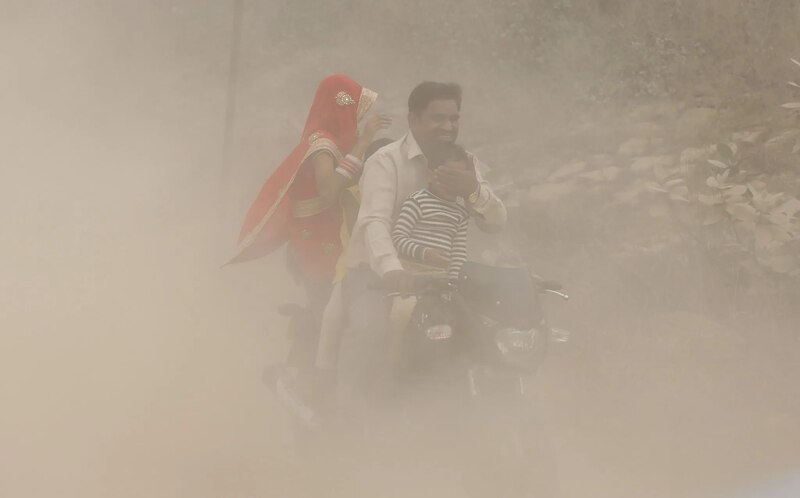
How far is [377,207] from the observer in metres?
5.00

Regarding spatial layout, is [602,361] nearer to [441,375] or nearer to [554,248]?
[554,248]

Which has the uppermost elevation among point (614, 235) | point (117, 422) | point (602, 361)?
point (614, 235)

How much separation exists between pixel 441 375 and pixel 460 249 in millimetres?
725

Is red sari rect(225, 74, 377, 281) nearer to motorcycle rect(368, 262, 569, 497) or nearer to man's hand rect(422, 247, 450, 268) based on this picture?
man's hand rect(422, 247, 450, 268)

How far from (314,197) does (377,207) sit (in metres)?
0.46

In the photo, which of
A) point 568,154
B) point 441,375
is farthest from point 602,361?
point 441,375

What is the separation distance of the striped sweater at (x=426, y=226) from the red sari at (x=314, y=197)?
1.48 feet

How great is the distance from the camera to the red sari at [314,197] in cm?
533

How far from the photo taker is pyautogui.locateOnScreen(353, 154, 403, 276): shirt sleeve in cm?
491

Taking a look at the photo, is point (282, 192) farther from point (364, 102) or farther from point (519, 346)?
point (519, 346)

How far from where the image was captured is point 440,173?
5.02m

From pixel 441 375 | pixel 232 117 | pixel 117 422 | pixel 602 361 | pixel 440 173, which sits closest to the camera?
pixel 441 375

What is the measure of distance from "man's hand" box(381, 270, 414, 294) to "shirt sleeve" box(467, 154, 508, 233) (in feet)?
2.00

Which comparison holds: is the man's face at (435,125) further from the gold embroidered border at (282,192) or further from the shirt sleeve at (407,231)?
the gold embroidered border at (282,192)
